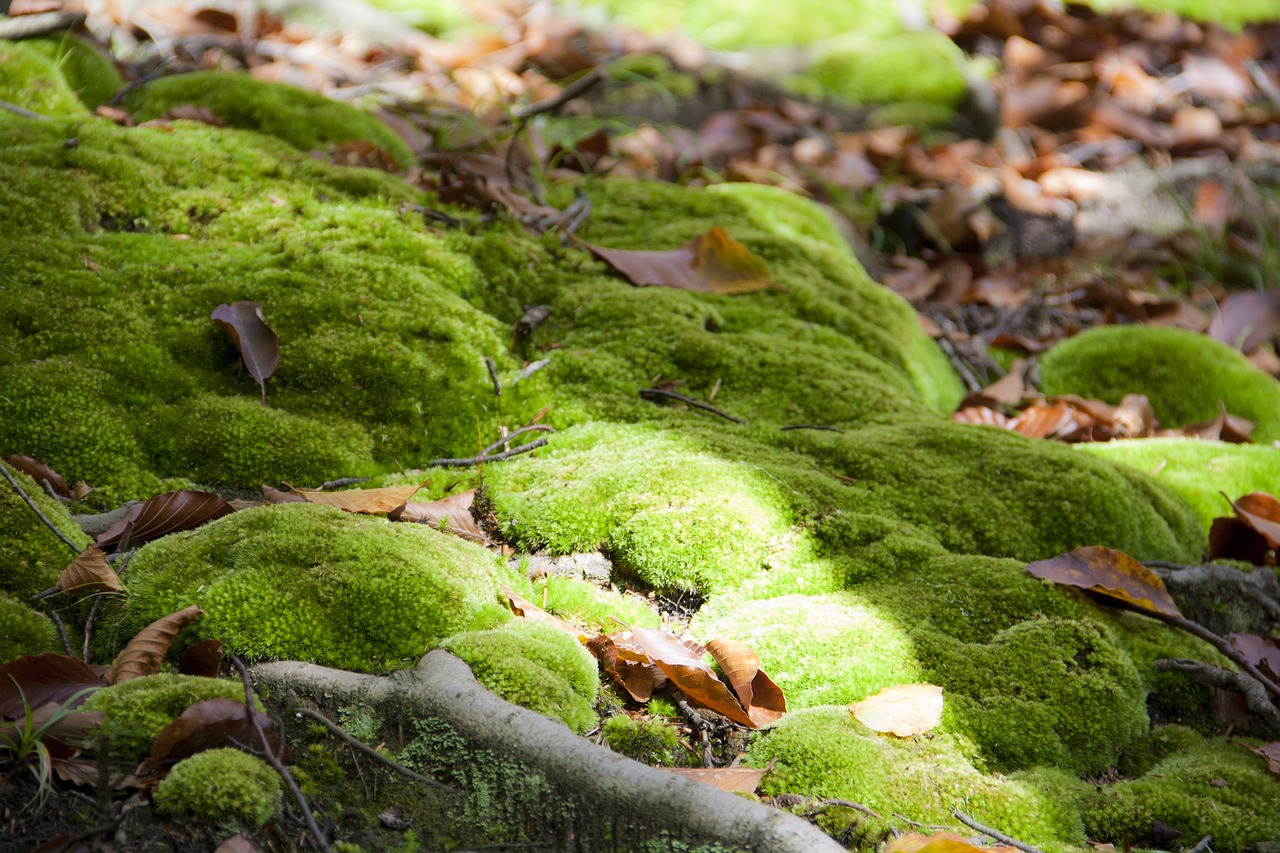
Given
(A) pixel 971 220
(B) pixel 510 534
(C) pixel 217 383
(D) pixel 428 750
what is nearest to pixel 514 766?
(D) pixel 428 750

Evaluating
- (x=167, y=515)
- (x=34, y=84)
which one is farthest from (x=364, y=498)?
(x=34, y=84)

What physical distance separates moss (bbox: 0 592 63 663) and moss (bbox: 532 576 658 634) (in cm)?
104

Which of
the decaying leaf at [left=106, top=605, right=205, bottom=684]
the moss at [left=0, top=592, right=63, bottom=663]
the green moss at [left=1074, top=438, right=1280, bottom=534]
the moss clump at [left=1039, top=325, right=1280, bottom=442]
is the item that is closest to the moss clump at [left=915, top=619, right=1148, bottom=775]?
the green moss at [left=1074, top=438, right=1280, bottom=534]

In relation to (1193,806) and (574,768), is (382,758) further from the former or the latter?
(1193,806)

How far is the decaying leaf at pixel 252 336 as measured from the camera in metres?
2.63

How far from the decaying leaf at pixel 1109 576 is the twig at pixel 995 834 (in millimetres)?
912

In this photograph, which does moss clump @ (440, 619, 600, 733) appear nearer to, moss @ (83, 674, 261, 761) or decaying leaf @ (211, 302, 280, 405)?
moss @ (83, 674, 261, 761)

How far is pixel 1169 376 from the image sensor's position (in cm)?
439

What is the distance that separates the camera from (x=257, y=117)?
149 inches

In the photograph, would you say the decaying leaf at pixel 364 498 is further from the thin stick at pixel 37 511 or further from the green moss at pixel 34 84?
the green moss at pixel 34 84

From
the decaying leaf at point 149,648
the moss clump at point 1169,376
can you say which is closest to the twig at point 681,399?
the decaying leaf at point 149,648

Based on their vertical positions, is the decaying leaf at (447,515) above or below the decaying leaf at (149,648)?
below

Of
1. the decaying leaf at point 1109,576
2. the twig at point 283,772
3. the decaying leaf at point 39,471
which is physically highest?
the decaying leaf at point 39,471

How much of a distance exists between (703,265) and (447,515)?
1.76m
